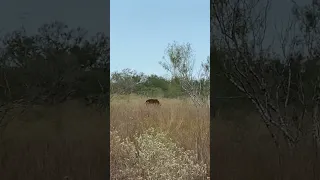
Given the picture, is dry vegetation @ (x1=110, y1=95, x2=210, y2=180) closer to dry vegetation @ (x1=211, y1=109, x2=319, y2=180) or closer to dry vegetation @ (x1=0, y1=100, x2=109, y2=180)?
dry vegetation @ (x1=211, y1=109, x2=319, y2=180)

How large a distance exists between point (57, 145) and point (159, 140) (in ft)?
3.95

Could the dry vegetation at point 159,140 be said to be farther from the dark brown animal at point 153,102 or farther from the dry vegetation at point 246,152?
the dry vegetation at point 246,152

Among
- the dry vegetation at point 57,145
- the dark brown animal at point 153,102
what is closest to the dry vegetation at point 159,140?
the dark brown animal at point 153,102

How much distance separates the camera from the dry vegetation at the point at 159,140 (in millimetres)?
2953

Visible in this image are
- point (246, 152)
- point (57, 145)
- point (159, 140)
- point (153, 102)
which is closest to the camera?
point (57, 145)

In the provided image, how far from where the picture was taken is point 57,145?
2.12 meters

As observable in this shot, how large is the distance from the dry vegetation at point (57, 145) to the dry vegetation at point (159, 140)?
73 cm

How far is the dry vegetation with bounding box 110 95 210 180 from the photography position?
2.95 m

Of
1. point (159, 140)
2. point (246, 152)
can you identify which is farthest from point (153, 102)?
point (246, 152)

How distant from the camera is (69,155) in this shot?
2143mm

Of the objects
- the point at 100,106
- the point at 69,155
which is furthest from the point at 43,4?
the point at 69,155

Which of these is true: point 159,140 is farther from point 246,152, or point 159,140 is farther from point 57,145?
point 57,145

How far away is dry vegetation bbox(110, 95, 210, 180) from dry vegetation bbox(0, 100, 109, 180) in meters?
0.73

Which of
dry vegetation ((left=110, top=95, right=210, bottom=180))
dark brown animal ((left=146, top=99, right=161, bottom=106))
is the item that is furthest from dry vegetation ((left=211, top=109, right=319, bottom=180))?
dark brown animal ((left=146, top=99, right=161, bottom=106))
